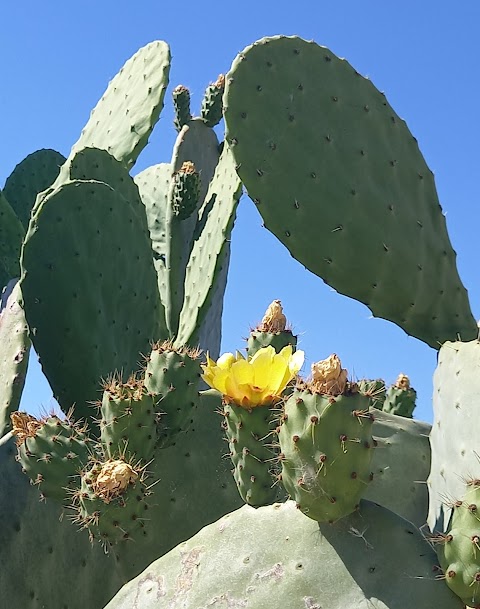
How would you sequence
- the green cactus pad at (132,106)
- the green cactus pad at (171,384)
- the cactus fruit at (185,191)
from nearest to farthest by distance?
the green cactus pad at (171,384)
the green cactus pad at (132,106)
the cactus fruit at (185,191)

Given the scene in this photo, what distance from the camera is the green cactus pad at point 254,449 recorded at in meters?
1.58

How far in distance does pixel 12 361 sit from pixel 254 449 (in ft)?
4.61

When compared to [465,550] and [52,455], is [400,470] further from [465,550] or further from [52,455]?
[465,550]

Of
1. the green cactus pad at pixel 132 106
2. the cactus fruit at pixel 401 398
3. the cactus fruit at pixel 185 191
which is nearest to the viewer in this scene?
the green cactus pad at pixel 132 106

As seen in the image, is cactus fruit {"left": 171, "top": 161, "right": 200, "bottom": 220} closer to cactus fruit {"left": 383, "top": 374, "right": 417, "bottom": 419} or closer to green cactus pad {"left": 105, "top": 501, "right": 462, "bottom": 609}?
cactus fruit {"left": 383, "top": 374, "right": 417, "bottom": 419}

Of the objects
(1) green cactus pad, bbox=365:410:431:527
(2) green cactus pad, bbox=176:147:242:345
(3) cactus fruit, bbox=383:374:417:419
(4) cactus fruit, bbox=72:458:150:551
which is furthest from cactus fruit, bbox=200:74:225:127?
(4) cactus fruit, bbox=72:458:150:551

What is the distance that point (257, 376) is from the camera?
5.06 ft

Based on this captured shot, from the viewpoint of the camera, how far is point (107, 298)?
2.67 m

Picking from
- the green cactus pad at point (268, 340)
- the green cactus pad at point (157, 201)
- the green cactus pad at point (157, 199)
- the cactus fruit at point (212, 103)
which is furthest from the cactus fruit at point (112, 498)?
the cactus fruit at point (212, 103)

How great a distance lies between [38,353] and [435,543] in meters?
1.61

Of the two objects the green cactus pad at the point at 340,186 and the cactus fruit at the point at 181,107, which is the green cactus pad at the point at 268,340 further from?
the cactus fruit at the point at 181,107

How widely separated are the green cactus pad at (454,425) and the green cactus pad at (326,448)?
32 cm

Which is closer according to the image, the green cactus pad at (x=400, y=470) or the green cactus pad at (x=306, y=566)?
the green cactus pad at (x=306, y=566)

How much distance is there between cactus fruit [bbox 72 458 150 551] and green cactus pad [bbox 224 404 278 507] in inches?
8.2
